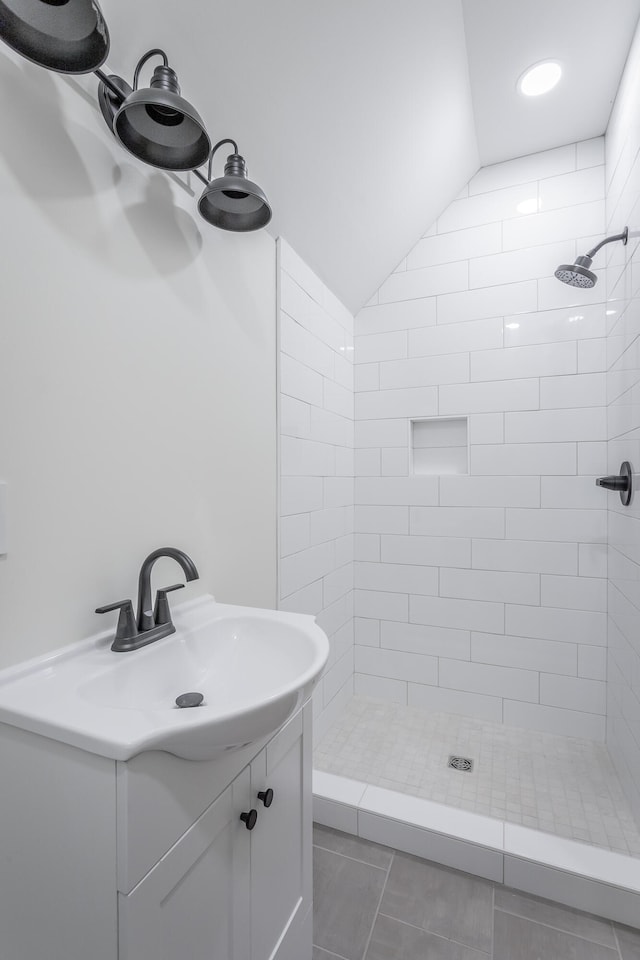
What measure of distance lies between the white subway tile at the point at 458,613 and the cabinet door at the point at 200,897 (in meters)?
1.62

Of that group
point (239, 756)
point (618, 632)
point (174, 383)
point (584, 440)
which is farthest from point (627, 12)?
point (239, 756)

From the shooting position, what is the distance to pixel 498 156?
7.40ft

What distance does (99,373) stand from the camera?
1.05m

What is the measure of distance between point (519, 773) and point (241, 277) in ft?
7.24

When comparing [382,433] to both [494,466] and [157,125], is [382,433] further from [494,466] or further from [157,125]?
[157,125]

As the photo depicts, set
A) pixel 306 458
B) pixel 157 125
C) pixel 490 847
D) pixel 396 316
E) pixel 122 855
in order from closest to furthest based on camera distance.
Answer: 1. pixel 122 855
2. pixel 157 125
3. pixel 490 847
4. pixel 306 458
5. pixel 396 316

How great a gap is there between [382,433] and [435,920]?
191 centimetres

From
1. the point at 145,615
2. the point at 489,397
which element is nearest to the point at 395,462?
the point at 489,397

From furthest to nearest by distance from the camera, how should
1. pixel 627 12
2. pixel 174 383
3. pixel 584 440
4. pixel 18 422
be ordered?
1. pixel 584 440
2. pixel 627 12
3. pixel 174 383
4. pixel 18 422

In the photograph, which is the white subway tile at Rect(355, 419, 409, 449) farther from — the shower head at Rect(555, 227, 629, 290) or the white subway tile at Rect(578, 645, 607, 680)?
the white subway tile at Rect(578, 645, 607, 680)

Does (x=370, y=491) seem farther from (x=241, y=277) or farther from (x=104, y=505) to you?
(x=104, y=505)

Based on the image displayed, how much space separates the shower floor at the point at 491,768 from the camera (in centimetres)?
163

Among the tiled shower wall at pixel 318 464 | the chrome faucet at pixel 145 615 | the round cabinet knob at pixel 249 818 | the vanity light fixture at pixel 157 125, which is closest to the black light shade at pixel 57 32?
the vanity light fixture at pixel 157 125

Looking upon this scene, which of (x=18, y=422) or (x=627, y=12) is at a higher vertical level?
(x=627, y=12)
